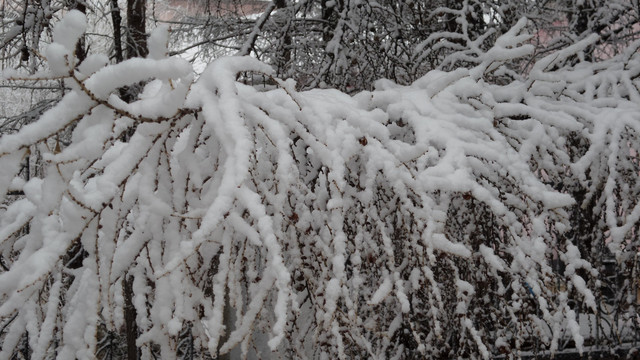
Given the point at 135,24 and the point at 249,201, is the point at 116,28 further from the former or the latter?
the point at 249,201

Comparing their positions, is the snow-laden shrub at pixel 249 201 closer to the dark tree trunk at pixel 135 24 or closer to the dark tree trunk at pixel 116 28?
the dark tree trunk at pixel 116 28

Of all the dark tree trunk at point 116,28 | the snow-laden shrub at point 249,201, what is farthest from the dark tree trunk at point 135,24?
the snow-laden shrub at point 249,201

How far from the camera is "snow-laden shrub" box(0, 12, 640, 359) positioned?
148 cm

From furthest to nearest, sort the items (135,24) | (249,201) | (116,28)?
(135,24)
(116,28)
(249,201)

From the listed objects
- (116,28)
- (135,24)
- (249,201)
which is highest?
(249,201)

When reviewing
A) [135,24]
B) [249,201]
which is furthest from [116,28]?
[249,201]

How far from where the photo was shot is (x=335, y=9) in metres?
5.56

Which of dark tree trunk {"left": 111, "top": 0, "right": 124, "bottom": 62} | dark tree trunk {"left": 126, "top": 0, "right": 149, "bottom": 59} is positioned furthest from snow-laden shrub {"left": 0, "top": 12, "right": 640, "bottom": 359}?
dark tree trunk {"left": 126, "top": 0, "right": 149, "bottom": 59}

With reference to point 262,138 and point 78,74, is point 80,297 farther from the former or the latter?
point 262,138

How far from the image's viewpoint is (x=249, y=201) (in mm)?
1511

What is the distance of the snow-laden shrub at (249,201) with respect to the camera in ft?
4.86

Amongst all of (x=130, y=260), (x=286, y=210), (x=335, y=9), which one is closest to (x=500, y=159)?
(x=286, y=210)

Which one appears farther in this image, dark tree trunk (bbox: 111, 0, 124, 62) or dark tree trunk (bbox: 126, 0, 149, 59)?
dark tree trunk (bbox: 126, 0, 149, 59)

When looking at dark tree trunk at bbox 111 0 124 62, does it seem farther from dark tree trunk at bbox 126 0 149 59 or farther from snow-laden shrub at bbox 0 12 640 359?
snow-laden shrub at bbox 0 12 640 359
